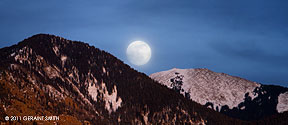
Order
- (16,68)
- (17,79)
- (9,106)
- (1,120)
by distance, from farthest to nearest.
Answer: (16,68) < (17,79) < (9,106) < (1,120)

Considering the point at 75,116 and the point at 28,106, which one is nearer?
the point at 28,106

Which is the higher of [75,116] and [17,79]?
[17,79]

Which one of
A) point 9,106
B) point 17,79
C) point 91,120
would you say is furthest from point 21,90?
point 91,120

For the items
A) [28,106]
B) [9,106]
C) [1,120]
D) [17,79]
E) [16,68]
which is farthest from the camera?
[16,68]

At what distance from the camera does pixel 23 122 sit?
149250 millimetres

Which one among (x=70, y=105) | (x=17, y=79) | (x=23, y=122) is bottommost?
(x=23, y=122)

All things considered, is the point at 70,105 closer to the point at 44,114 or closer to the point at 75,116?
the point at 75,116

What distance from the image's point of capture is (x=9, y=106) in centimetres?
15075

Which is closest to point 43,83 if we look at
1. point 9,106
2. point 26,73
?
point 26,73

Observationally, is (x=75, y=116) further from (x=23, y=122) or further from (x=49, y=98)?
(x=23, y=122)

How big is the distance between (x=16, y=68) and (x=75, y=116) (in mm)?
41864

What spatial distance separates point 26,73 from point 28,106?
35444 millimetres

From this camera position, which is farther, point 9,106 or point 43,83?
point 43,83

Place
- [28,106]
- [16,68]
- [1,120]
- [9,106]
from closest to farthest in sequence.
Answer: [1,120] < [9,106] < [28,106] < [16,68]
